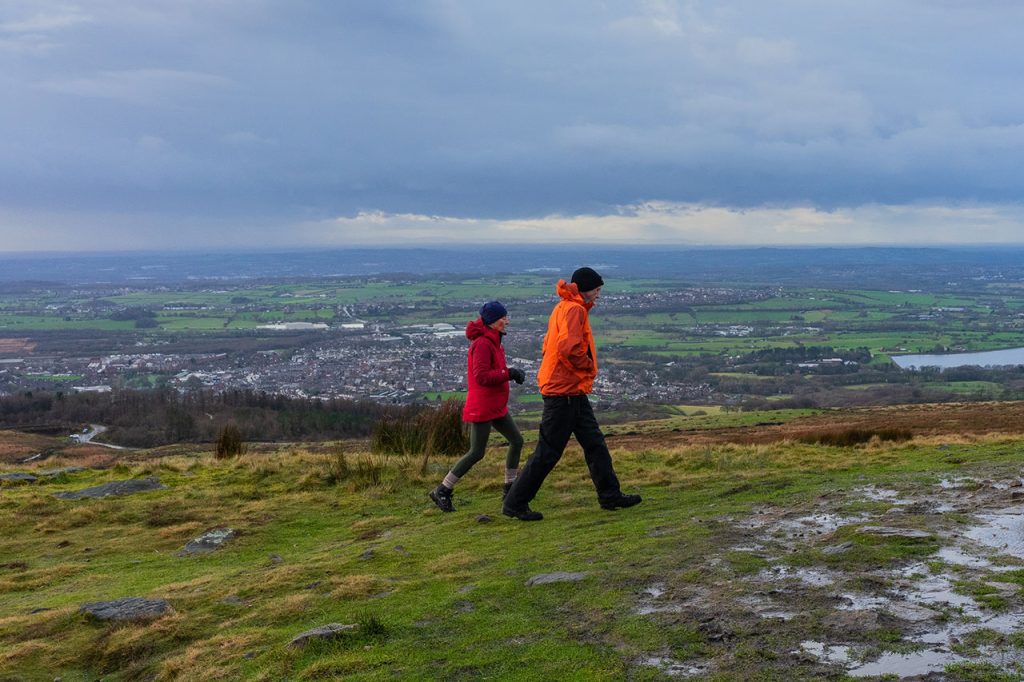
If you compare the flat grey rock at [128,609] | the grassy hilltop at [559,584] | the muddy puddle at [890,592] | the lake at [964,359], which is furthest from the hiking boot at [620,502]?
the lake at [964,359]

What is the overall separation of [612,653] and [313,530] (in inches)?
242

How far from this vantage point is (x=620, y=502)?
8.80 metres

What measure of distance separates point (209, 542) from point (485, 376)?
366cm

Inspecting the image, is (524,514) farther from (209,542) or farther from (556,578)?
(209,542)

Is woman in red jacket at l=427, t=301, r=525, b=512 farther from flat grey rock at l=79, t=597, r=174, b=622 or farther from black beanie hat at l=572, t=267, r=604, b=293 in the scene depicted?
flat grey rock at l=79, t=597, r=174, b=622

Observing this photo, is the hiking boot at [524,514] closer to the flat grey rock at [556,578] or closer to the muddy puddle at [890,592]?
the muddy puddle at [890,592]

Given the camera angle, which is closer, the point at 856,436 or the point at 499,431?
the point at 499,431

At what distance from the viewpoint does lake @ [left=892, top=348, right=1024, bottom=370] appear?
223 ft

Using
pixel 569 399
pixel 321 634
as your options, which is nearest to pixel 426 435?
pixel 569 399

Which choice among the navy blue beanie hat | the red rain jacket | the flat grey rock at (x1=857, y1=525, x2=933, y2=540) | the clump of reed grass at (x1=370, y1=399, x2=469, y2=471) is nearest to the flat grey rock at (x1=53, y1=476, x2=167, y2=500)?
the clump of reed grass at (x1=370, y1=399, x2=469, y2=471)

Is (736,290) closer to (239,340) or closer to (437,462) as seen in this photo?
(239,340)

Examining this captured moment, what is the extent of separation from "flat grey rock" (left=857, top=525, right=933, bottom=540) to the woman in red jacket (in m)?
3.78

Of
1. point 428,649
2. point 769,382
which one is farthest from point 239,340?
point 428,649

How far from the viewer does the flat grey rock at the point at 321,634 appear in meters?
5.21
